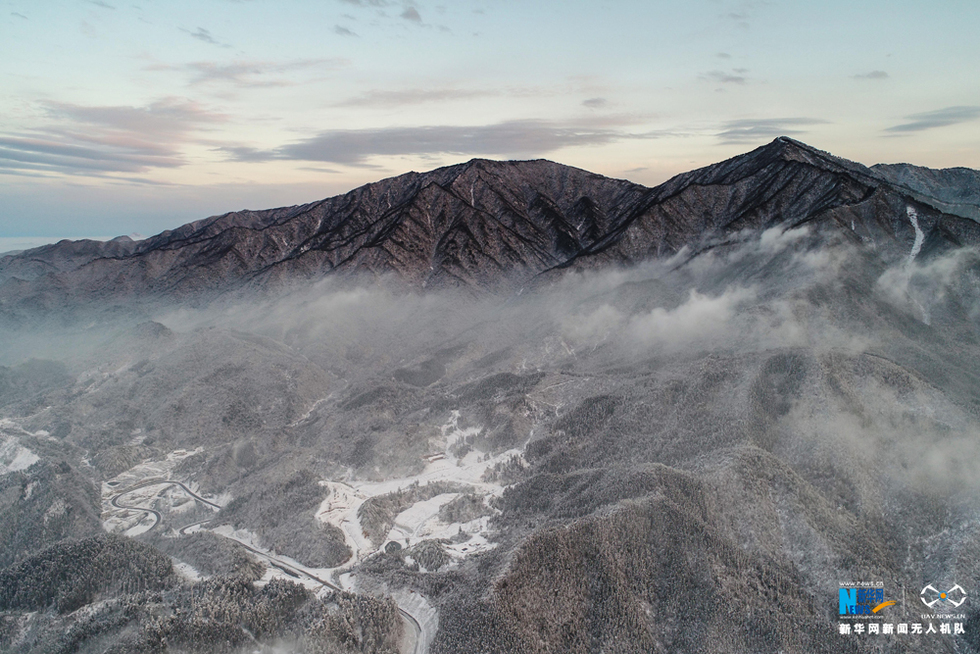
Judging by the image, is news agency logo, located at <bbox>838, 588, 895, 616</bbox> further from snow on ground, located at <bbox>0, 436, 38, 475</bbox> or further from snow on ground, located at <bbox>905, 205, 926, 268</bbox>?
snow on ground, located at <bbox>0, 436, 38, 475</bbox>

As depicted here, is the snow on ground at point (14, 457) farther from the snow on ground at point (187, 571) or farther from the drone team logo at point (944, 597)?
the drone team logo at point (944, 597)

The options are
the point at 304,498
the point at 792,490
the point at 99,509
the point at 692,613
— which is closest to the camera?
the point at 692,613

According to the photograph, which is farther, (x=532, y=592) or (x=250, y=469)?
(x=250, y=469)

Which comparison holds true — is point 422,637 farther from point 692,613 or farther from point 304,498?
point 304,498

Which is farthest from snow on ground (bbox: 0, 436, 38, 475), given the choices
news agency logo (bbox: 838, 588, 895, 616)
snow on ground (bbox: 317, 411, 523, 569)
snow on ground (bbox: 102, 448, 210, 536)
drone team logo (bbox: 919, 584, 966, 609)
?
drone team logo (bbox: 919, 584, 966, 609)

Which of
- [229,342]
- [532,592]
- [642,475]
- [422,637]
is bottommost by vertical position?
[422,637]

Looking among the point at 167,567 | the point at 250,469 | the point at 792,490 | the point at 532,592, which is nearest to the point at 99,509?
the point at 250,469

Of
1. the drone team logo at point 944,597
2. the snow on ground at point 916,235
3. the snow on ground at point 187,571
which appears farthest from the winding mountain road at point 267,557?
the snow on ground at point 916,235
